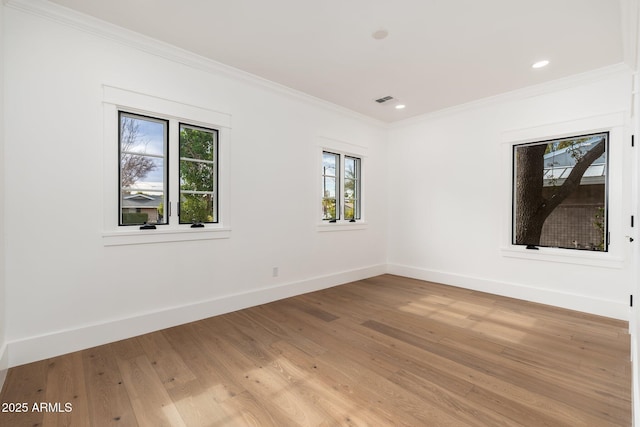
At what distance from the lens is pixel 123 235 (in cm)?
275

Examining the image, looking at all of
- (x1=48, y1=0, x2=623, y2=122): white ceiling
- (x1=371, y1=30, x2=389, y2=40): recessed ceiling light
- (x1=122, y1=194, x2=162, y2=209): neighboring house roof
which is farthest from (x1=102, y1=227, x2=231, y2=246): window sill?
(x1=371, y1=30, x2=389, y2=40): recessed ceiling light

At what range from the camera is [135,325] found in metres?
2.80

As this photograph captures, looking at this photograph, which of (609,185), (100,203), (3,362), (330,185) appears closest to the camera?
(3,362)

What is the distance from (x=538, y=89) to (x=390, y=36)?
8.05 ft

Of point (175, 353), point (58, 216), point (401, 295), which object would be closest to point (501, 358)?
point (401, 295)

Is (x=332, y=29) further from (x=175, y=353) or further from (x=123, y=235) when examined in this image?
(x=175, y=353)

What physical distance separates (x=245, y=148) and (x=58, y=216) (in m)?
1.93

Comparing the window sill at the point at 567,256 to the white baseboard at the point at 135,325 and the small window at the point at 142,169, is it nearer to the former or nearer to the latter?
the white baseboard at the point at 135,325

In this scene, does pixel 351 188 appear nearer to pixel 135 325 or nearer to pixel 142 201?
pixel 142 201

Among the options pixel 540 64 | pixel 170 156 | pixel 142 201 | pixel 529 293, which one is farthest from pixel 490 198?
pixel 142 201

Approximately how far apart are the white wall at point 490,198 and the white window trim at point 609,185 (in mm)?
12

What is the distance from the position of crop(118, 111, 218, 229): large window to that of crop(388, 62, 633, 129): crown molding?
363cm

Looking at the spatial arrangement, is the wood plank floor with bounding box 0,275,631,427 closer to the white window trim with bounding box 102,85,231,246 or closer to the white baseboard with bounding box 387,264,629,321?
the white baseboard with bounding box 387,264,629,321

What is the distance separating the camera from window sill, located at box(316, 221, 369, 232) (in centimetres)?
452
